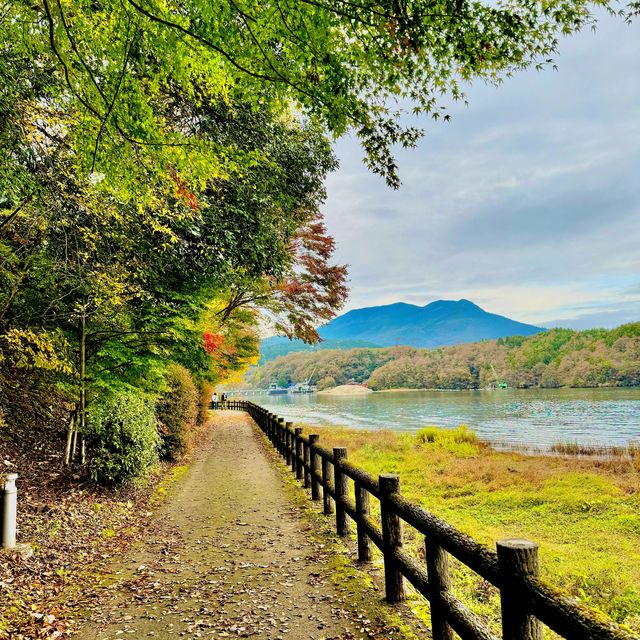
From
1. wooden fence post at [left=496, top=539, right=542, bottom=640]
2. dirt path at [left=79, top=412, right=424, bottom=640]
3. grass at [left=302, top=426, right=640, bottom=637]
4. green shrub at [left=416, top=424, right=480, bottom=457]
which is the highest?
wooden fence post at [left=496, top=539, right=542, bottom=640]

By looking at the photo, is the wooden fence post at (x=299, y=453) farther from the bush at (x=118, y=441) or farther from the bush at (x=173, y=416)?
the bush at (x=173, y=416)

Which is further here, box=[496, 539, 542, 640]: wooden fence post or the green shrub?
the green shrub

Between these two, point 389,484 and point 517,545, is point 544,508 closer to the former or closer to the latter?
point 389,484

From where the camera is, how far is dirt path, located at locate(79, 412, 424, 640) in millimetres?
4113

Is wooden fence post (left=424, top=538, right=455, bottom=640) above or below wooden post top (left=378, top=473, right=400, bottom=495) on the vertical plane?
below

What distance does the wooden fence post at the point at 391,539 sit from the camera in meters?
4.45

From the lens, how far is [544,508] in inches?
435

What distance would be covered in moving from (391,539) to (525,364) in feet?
409

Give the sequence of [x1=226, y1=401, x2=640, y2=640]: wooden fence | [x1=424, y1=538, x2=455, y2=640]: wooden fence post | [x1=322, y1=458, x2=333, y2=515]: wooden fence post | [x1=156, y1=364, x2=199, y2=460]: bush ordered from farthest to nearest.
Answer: [x1=156, y1=364, x2=199, y2=460]: bush, [x1=322, y1=458, x2=333, y2=515]: wooden fence post, [x1=424, y1=538, x2=455, y2=640]: wooden fence post, [x1=226, y1=401, x2=640, y2=640]: wooden fence

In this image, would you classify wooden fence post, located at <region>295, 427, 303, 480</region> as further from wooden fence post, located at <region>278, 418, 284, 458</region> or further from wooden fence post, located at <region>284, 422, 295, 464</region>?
Result: wooden fence post, located at <region>278, 418, 284, 458</region>

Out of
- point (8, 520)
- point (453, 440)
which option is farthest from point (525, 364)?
point (8, 520)

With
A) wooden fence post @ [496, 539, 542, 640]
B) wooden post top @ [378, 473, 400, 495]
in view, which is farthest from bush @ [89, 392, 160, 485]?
wooden fence post @ [496, 539, 542, 640]

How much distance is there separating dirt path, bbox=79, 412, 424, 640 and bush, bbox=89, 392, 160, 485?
1.04 meters

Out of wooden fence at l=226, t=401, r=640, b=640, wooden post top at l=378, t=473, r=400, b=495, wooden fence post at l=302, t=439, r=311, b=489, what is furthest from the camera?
wooden fence post at l=302, t=439, r=311, b=489
